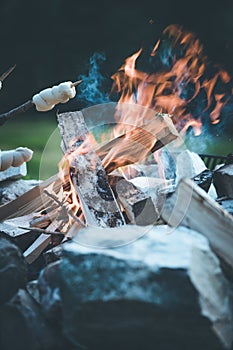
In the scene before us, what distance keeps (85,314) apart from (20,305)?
0.27 meters

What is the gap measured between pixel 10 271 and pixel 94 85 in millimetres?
2463

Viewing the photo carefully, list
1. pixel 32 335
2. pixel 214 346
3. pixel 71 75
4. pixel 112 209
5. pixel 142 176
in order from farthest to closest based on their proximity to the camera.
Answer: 1. pixel 71 75
2. pixel 142 176
3. pixel 112 209
4. pixel 32 335
5. pixel 214 346

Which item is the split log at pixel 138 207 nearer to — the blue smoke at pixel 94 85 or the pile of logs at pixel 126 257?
the pile of logs at pixel 126 257

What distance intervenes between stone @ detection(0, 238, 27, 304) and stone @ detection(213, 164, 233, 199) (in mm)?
1078

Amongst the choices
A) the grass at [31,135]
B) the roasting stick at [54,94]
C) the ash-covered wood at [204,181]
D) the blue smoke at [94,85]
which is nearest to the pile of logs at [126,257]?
the ash-covered wood at [204,181]

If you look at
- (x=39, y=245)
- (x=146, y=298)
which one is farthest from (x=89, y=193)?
(x=146, y=298)

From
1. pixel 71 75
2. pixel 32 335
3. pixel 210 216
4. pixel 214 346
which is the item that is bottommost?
pixel 214 346

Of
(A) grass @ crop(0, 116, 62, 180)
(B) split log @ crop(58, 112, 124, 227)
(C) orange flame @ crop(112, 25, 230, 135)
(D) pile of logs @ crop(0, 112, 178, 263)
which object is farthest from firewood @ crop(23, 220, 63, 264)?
(A) grass @ crop(0, 116, 62, 180)

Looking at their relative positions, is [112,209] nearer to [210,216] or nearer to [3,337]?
[210,216]

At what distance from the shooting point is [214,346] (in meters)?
1.20

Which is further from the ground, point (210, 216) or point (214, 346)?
point (210, 216)

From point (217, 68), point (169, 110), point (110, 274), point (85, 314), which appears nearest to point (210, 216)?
point (110, 274)

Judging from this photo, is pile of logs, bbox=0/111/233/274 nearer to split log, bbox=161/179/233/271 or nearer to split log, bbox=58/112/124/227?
split log, bbox=58/112/124/227

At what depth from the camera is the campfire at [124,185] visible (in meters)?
1.44
